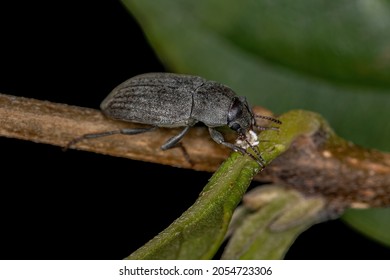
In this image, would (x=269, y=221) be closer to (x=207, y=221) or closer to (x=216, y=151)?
(x=216, y=151)

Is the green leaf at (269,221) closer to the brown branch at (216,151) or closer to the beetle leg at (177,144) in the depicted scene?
the brown branch at (216,151)

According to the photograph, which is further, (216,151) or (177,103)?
(177,103)

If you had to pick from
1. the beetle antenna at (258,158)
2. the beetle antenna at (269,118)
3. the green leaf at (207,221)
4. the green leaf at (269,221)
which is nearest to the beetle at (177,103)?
the beetle antenna at (269,118)

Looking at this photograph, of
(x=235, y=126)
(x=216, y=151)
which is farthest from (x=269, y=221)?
(x=235, y=126)

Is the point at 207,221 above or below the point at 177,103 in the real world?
below

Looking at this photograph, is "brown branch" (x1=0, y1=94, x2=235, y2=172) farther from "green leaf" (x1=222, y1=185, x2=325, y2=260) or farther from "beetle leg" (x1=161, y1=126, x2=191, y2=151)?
"green leaf" (x1=222, y1=185, x2=325, y2=260)
